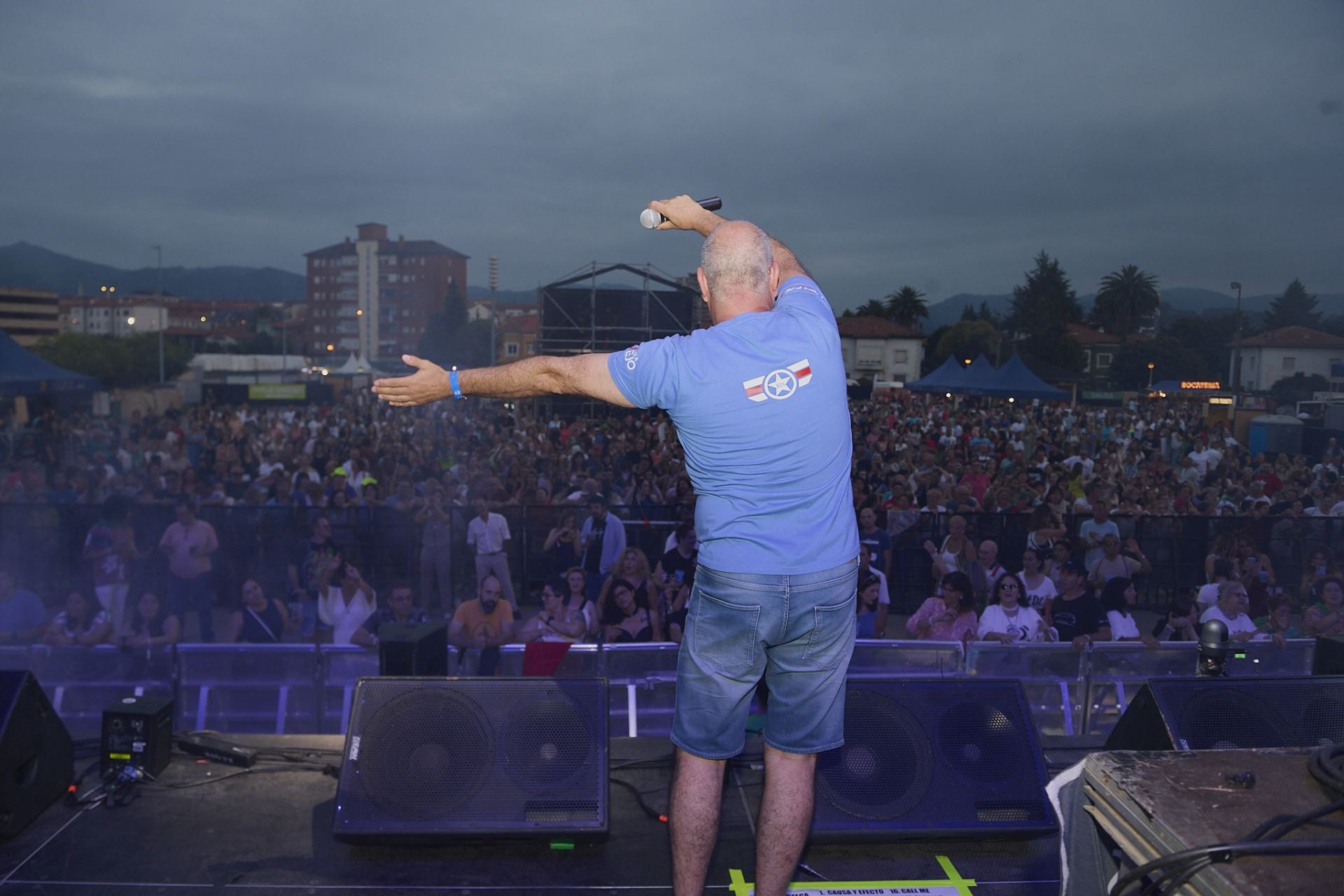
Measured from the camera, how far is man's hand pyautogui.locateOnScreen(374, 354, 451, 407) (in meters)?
2.35

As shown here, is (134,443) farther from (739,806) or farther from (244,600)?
(739,806)

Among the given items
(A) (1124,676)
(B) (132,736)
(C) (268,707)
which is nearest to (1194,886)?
(B) (132,736)

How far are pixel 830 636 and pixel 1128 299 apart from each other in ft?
292

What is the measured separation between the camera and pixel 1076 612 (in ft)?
23.1

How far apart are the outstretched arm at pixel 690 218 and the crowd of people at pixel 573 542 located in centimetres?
404

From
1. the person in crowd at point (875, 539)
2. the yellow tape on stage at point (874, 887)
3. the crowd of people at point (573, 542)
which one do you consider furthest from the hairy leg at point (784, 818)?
the person in crowd at point (875, 539)

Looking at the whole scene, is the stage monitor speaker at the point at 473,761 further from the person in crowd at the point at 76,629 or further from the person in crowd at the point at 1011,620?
the person in crowd at the point at 76,629

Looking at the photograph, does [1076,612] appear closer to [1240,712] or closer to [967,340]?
[1240,712]

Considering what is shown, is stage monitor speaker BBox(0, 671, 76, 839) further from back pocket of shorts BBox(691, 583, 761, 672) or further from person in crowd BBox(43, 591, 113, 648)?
person in crowd BBox(43, 591, 113, 648)

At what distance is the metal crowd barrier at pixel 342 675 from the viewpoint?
18.3 ft

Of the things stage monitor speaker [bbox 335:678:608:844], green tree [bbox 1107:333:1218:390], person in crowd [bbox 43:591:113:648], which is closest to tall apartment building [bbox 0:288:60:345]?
person in crowd [bbox 43:591:113:648]

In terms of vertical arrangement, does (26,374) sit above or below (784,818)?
above

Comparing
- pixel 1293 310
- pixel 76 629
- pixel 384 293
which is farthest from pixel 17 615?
pixel 384 293

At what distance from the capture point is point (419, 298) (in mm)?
120875
